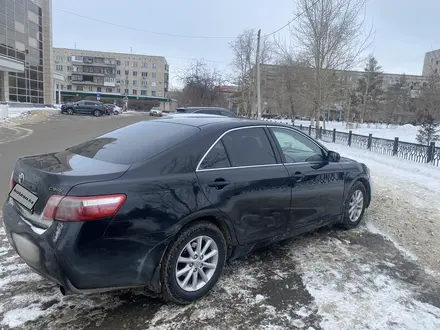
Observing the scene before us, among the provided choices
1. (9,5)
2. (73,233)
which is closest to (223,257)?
(73,233)

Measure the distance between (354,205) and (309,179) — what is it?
4.46ft

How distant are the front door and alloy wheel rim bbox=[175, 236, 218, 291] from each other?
1105mm

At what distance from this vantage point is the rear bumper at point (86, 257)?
7.50 feet

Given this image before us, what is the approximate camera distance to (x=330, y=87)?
21.0 meters

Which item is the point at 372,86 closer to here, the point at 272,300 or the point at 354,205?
the point at 354,205

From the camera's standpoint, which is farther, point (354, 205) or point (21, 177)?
point (354, 205)

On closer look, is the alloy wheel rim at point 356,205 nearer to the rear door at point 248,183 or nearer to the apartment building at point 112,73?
the rear door at point 248,183

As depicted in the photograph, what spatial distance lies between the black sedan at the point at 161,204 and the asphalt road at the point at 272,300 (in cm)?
27

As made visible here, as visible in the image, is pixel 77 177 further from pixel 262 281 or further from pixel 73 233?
pixel 262 281

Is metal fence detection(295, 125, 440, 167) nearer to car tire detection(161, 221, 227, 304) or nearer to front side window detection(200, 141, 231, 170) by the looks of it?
front side window detection(200, 141, 231, 170)

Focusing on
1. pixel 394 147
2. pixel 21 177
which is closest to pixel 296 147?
pixel 21 177

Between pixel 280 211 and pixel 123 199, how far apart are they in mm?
1750

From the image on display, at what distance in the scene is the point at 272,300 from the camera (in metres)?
3.00

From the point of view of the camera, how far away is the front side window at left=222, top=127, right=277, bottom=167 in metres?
3.27
